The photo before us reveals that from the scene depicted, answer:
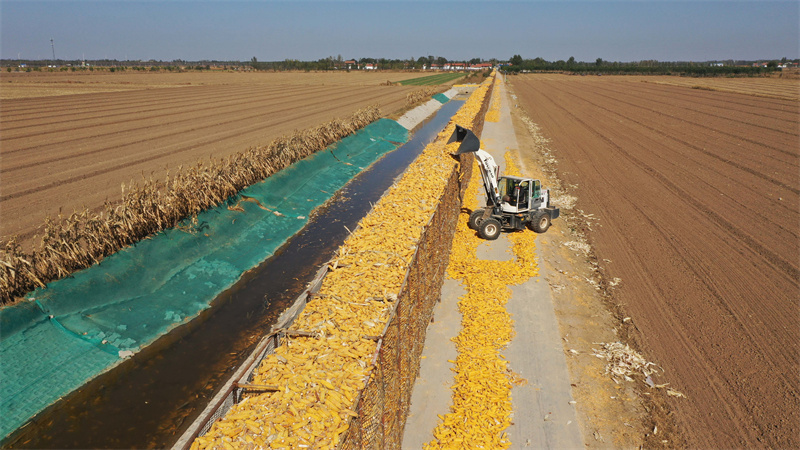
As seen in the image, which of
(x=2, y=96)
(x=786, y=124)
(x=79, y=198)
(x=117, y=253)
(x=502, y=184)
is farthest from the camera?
(x=2, y=96)

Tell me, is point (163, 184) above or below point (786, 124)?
below

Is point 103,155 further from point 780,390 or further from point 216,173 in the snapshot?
point 780,390

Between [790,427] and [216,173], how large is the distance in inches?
667

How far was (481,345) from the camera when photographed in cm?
974

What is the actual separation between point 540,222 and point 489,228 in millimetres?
2055

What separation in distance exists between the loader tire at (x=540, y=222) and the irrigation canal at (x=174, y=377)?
725 centimetres

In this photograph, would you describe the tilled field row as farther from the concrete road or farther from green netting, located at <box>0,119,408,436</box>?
the concrete road

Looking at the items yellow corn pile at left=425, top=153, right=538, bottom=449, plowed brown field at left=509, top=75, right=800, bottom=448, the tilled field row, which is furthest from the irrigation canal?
the tilled field row

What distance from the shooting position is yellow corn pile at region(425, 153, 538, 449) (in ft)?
24.4

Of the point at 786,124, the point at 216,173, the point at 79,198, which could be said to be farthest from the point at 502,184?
the point at 786,124

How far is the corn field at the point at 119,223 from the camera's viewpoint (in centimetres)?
973

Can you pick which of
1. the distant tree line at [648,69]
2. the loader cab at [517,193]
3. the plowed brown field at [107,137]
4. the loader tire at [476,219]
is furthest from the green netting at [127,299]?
the distant tree line at [648,69]

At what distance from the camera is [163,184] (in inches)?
698

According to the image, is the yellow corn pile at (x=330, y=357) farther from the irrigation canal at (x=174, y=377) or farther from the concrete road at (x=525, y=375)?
the irrigation canal at (x=174, y=377)
